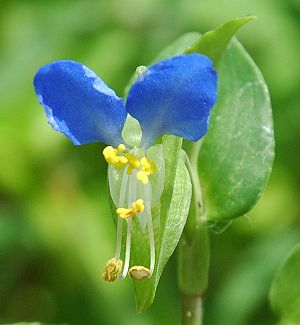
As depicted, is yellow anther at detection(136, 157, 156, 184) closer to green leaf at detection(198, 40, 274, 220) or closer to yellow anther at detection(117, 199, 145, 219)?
yellow anther at detection(117, 199, 145, 219)

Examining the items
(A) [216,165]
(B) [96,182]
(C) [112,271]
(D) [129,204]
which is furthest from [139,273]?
(B) [96,182]

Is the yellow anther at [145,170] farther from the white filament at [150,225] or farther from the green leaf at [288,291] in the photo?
the green leaf at [288,291]

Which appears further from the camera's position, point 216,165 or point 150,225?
point 216,165

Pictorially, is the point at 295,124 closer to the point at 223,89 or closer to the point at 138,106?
the point at 223,89

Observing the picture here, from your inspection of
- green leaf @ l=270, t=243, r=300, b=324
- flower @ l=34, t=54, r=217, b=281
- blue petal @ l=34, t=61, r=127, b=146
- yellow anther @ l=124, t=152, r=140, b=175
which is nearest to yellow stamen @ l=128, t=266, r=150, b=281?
flower @ l=34, t=54, r=217, b=281

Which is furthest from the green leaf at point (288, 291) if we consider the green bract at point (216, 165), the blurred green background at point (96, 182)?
the blurred green background at point (96, 182)

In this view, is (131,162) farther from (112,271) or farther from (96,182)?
(96,182)
